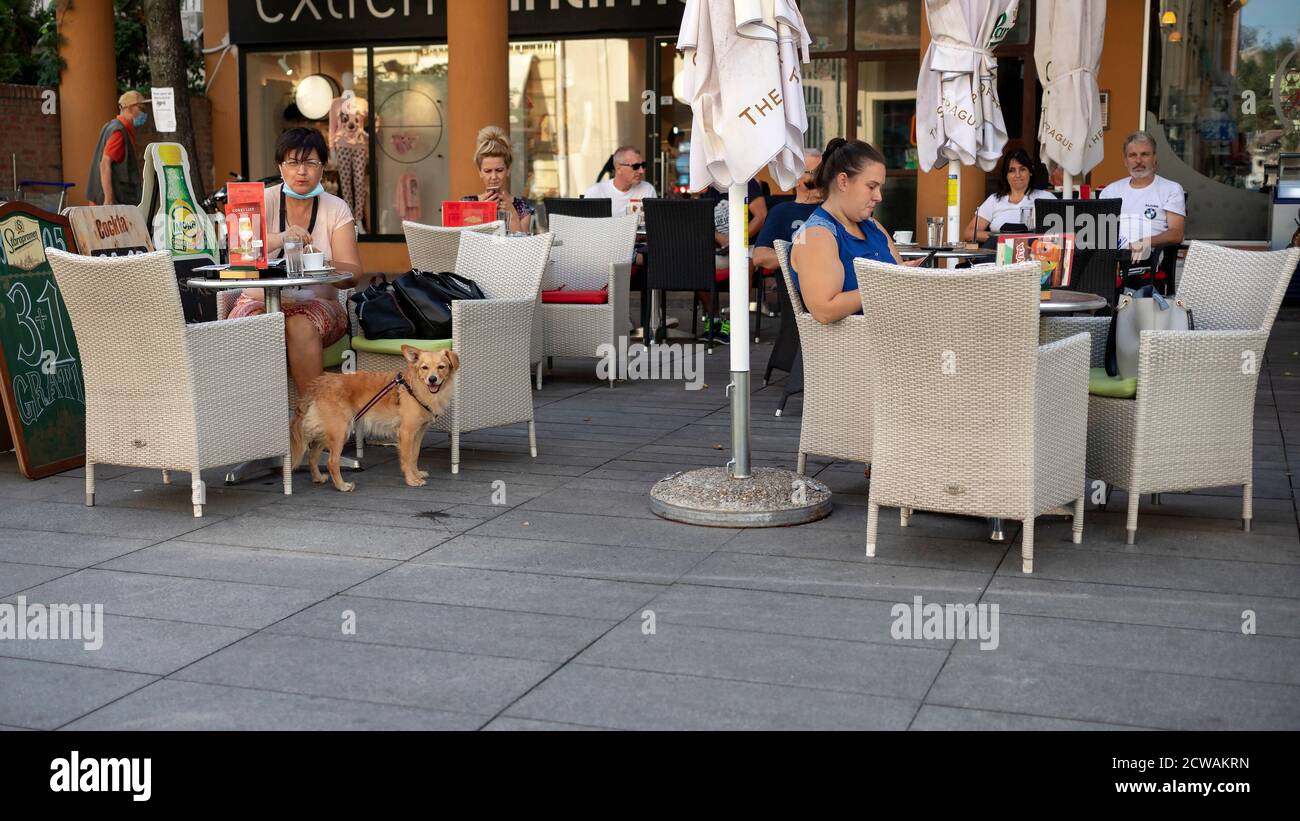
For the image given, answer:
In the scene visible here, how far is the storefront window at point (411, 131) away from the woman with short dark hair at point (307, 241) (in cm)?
878

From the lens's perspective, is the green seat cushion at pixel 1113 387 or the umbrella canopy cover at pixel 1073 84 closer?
the green seat cushion at pixel 1113 387

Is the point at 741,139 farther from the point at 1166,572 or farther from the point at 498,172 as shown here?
the point at 498,172

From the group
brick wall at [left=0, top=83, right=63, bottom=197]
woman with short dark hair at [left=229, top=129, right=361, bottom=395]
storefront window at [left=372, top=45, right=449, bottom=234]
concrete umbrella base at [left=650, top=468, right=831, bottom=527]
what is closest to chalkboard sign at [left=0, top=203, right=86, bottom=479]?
woman with short dark hair at [left=229, top=129, right=361, bottom=395]

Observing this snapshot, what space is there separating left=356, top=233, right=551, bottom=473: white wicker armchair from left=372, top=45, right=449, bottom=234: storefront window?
850 centimetres

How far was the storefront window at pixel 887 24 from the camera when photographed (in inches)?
520

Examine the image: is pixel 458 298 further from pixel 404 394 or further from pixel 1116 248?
pixel 1116 248

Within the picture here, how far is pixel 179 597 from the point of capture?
4078 millimetres

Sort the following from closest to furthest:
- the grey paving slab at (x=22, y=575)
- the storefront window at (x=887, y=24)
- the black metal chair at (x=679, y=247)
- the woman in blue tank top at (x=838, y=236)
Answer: the grey paving slab at (x=22, y=575)
the woman in blue tank top at (x=838, y=236)
the black metal chair at (x=679, y=247)
the storefront window at (x=887, y=24)

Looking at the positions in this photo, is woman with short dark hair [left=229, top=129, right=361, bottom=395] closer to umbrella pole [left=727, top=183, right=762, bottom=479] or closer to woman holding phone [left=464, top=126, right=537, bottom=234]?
umbrella pole [left=727, top=183, right=762, bottom=479]

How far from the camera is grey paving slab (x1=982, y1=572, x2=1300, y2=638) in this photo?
3787 mm

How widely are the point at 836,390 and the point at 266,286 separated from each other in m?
2.32

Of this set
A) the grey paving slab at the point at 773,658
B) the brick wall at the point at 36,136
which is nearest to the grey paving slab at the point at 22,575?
the grey paving slab at the point at 773,658

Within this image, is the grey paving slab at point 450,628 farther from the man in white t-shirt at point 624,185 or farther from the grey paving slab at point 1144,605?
the man in white t-shirt at point 624,185
